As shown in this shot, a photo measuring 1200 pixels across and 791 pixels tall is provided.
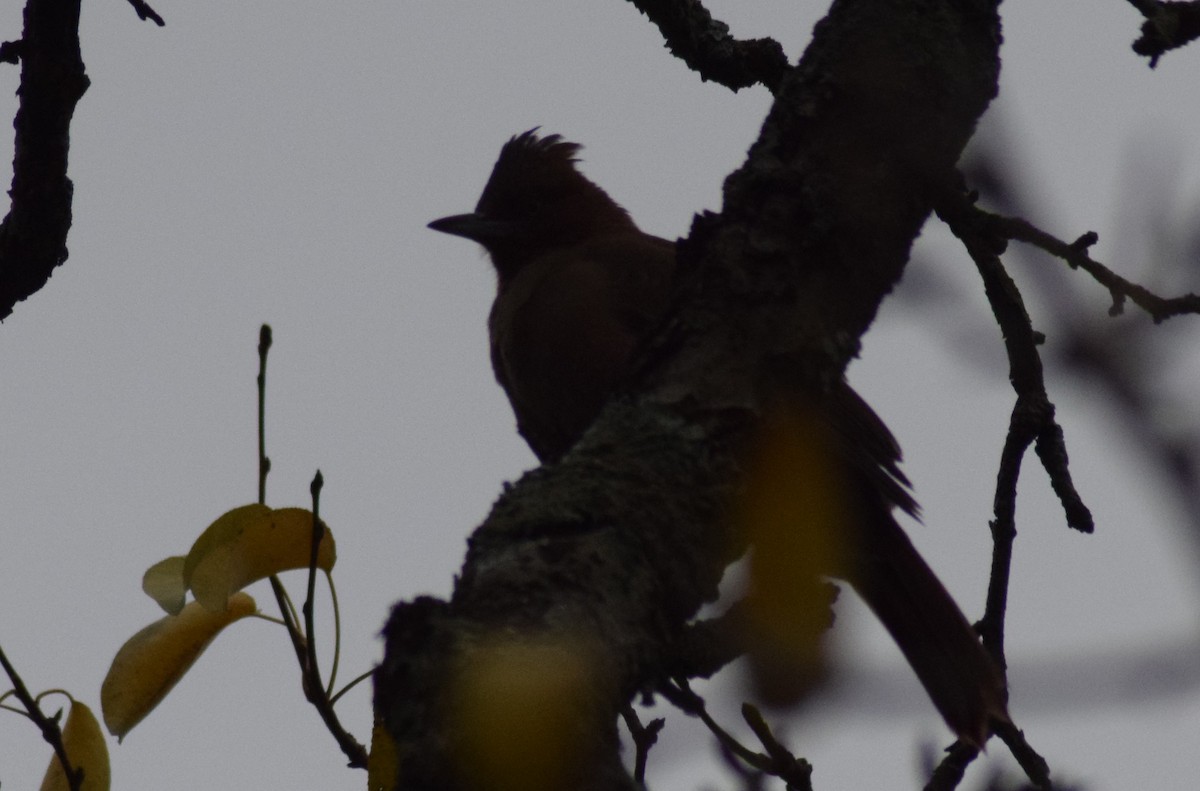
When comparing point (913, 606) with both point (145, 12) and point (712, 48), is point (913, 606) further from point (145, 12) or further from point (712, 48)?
point (145, 12)

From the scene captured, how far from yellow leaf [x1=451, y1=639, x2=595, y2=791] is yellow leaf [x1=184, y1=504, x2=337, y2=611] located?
0.87m

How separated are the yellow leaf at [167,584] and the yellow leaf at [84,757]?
24 cm

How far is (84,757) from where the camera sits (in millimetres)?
2479

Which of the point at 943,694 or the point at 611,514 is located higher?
the point at 943,694

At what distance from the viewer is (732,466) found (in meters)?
1.91

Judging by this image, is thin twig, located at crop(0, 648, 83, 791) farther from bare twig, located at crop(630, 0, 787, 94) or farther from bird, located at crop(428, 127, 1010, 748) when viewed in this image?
bare twig, located at crop(630, 0, 787, 94)

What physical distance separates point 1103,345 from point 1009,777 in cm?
140

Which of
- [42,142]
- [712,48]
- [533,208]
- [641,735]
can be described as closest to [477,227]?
[533,208]

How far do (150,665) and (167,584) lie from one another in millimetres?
132

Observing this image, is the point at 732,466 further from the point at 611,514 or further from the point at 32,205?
the point at 32,205

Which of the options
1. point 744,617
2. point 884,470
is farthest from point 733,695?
point 884,470

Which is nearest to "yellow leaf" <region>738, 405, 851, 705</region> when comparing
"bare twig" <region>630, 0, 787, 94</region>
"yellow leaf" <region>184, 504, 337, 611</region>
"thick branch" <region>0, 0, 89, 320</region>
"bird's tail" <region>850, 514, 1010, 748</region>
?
"yellow leaf" <region>184, 504, 337, 611</region>

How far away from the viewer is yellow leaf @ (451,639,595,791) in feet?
4.67

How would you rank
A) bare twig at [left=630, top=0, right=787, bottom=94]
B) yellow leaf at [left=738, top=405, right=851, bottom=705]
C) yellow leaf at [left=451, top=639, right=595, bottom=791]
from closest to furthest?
yellow leaf at [left=451, top=639, right=595, bottom=791] < yellow leaf at [left=738, top=405, right=851, bottom=705] < bare twig at [left=630, top=0, right=787, bottom=94]
